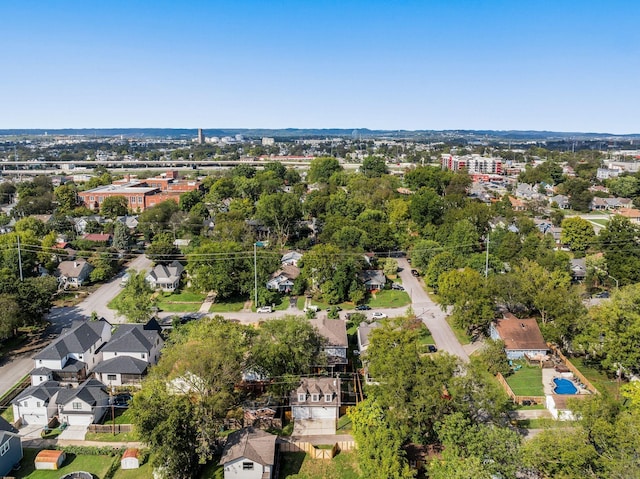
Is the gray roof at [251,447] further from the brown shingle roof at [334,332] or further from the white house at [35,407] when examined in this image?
the white house at [35,407]

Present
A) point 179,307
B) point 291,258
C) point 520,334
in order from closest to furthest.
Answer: point 520,334
point 179,307
point 291,258

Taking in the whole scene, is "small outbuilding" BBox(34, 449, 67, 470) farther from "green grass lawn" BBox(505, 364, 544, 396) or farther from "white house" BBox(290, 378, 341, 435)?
"green grass lawn" BBox(505, 364, 544, 396)

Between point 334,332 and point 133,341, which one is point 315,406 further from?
point 133,341

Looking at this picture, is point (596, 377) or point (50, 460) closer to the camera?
point (50, 460)

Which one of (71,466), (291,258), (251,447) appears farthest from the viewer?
(291,258)

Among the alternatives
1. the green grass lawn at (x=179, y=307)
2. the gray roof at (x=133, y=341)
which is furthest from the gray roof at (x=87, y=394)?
the green grass lawn at (x=179, y=307)

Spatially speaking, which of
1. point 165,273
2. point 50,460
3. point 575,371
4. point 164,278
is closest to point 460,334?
point 575,371

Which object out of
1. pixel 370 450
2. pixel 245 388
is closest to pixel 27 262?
pixel 245 388

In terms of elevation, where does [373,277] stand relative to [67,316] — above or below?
above
